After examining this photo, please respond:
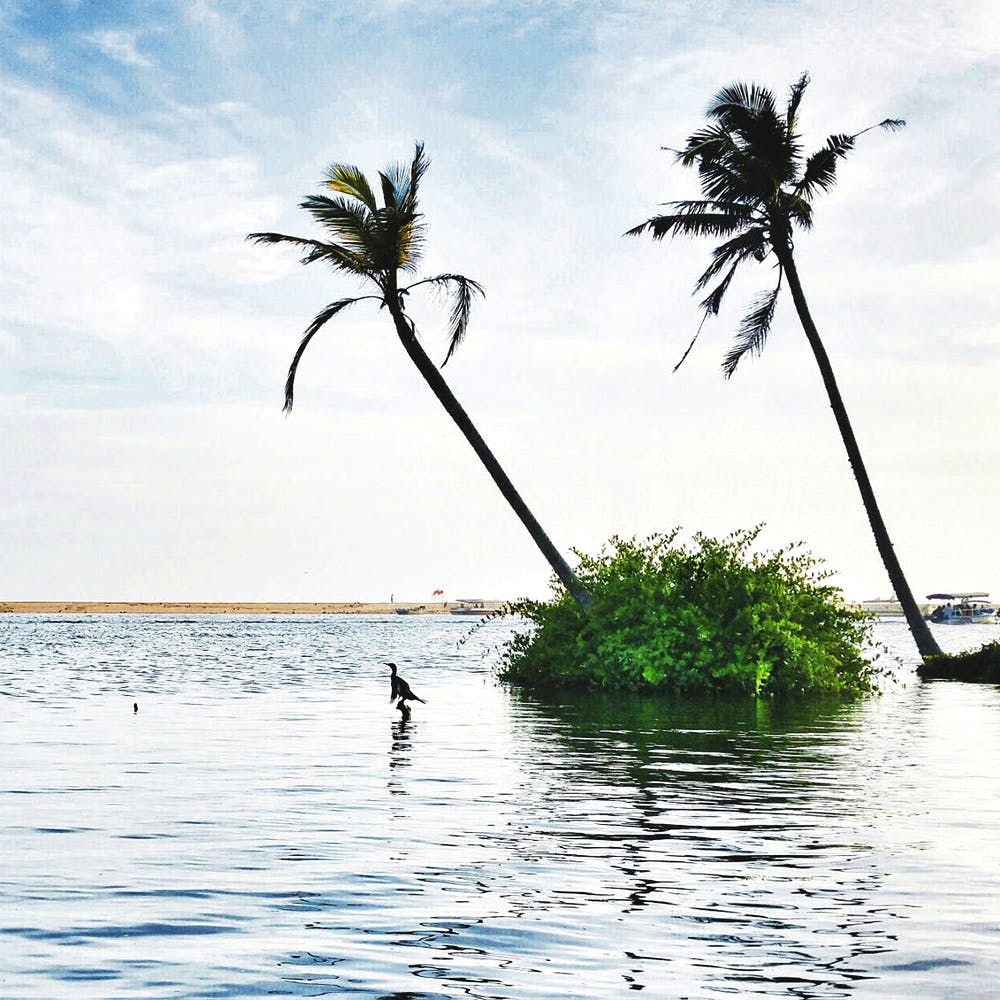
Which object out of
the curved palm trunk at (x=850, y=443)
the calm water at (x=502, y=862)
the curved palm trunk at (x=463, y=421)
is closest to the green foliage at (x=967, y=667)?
the curved palm trunk at (x=850, y=443)

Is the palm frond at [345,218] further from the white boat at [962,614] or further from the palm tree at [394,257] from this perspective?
the white boat at [962,614]

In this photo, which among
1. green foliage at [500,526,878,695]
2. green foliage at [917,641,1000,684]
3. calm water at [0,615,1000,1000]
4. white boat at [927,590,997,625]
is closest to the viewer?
calm water at [0,615,1000,1000]

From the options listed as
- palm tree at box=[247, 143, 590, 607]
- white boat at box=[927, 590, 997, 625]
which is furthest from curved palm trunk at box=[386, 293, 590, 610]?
white boat at box=[927, 590, 997, 625]

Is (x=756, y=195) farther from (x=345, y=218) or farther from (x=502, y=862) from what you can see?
(x=502, y=862)

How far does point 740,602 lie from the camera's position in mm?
30844

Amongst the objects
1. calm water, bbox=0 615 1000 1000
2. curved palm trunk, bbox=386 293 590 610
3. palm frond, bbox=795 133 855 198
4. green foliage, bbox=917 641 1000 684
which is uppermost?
palm frond, bbox=795 133 855 198

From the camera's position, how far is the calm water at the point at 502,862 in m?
7.53

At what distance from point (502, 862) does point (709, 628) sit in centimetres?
2051

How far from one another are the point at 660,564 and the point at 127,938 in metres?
25.3

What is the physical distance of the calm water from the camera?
753cm

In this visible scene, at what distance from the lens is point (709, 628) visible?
101ft

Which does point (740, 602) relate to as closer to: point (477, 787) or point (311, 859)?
point (477, 787)

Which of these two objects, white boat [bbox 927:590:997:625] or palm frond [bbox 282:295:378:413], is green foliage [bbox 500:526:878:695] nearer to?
palm frond [bbox 282:295:378:413]

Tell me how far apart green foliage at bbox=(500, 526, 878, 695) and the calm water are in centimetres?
692
